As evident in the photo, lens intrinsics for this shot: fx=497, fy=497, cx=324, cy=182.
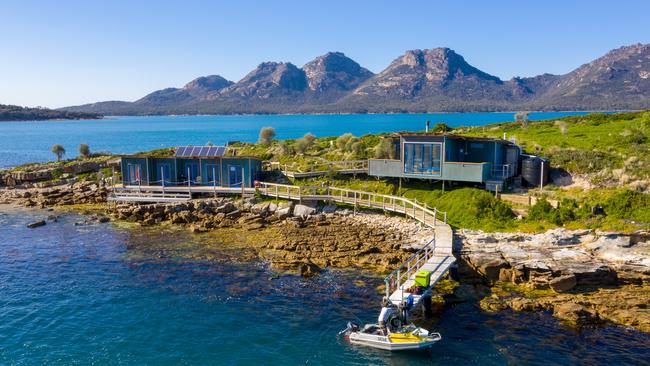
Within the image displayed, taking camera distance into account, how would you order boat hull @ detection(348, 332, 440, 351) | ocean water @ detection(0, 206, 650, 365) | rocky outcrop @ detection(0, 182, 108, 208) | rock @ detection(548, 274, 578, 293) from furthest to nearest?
rocky outcrop @ detection(0, 182, 108, 208) < rock @ detection(548, 274, 578, 293) < boat hull @ detection(348, 332, 440, 351) < ocean water @ detection(0, 206, 650, 365)

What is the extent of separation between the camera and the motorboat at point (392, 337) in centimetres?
1714

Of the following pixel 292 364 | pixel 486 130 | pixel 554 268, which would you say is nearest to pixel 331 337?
pixel 292 364

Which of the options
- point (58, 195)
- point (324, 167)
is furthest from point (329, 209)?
point (58, 195)

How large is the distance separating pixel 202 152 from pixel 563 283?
29.1 metres

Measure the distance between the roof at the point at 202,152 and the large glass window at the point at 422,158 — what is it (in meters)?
15.0

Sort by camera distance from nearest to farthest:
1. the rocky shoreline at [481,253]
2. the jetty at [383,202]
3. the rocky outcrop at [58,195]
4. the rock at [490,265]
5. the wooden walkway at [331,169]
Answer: the rocky shoreline at [481,253]
the jetty at [383,202]
the rock at [490,265]
the wooden walkway at [331,169]
the rocky outcrop at [58,195]

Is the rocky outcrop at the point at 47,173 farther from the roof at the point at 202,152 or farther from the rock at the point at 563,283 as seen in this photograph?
the rock at the point at 563,283

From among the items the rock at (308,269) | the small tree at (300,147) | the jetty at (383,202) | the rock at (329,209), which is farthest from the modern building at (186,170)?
the rock at (308,269)

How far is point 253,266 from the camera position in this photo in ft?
82.8

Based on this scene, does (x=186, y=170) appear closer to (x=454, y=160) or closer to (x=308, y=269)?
(x=308, y=269)

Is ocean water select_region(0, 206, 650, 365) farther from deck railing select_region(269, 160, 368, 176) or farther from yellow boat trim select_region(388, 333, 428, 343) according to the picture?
deck railing select_region(269, 160, 368, 176)

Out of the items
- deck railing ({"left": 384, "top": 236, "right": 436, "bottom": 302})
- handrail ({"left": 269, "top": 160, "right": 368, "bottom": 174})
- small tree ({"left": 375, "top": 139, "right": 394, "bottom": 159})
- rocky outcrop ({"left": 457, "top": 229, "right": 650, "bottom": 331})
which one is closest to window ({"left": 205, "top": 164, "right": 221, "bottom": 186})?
handrail ({"left": 269, "top": 160, "right": 368, "bottom": 174})

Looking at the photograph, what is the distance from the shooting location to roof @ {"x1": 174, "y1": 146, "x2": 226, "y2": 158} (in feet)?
132

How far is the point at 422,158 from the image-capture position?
113ft
